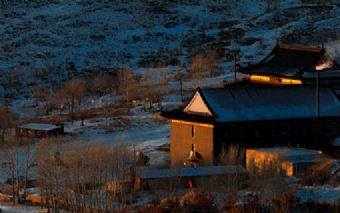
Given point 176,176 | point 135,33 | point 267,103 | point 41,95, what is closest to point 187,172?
point 176,176

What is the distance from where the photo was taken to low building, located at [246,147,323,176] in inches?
1221

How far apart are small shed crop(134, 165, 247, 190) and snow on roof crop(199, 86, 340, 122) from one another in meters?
4.27

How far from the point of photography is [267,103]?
36.6m

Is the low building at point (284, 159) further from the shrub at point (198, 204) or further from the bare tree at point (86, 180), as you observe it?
the bare tree at point (86, 180)

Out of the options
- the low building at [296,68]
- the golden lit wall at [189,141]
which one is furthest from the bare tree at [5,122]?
the low building at [296,68]

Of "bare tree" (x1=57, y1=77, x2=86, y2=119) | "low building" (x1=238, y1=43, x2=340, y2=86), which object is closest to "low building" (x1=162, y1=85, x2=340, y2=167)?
"low building" (x1=238, y1=43, x2=340, y2=86)

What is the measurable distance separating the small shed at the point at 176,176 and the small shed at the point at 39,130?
17.6 m

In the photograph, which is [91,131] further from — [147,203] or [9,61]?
[9,61]

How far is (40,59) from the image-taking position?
267 feet

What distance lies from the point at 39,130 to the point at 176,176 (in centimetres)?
2034

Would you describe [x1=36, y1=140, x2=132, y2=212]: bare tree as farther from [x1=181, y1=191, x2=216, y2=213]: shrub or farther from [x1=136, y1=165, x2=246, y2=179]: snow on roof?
[x1=181, y1=191, x2=216, y2=213]: shrub

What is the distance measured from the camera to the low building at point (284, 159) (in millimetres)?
31023

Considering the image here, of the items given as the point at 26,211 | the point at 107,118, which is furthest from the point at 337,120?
the point at 107,118

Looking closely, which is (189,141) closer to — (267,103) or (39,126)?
(267,103)
